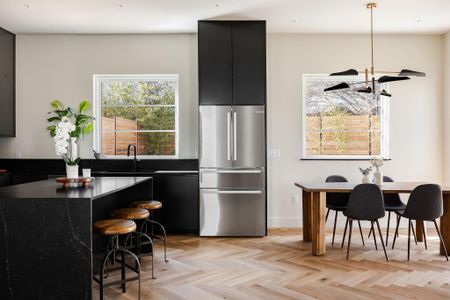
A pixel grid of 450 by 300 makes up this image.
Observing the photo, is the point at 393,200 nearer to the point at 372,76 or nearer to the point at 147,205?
the point at 372,76

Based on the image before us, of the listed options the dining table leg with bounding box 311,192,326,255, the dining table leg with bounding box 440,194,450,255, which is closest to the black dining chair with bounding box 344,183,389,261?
the dining table leg with bounding box 311,192,326,255

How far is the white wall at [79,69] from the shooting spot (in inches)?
220

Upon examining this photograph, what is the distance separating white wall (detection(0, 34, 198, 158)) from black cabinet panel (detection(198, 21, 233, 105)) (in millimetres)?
586

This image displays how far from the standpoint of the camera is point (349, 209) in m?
3.91

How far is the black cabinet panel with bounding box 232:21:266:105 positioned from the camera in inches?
196

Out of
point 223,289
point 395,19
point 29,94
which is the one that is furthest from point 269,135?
point 29,94

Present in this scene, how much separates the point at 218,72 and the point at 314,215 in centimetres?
223

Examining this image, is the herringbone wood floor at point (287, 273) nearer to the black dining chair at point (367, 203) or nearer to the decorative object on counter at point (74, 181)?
the black dining chair at point (367, 203)

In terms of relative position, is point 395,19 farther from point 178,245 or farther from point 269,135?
point 178,245

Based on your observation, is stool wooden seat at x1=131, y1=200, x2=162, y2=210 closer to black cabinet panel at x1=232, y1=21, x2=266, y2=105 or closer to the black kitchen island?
the black kitchen island

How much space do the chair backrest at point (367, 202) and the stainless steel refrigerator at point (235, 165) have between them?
1341 millimetres

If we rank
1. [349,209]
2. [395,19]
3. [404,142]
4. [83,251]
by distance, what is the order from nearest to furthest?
1. [83,251]
2. [349,209]
3. [395,19]
4. [404,142]

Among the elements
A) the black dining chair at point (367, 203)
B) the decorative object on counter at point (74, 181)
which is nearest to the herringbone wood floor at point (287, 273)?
the black dining chair at point (367, 203)

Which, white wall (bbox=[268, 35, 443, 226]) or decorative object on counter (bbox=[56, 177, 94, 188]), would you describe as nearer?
decorative object on counter (bbox=[56, 177, 94, 188])
